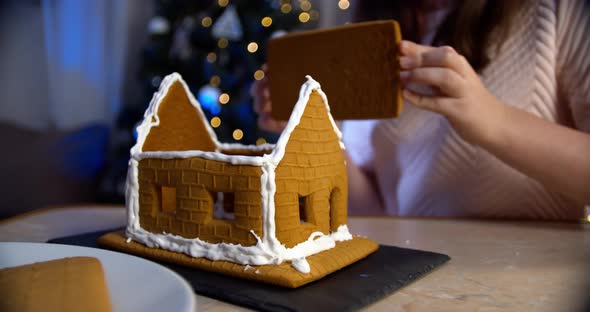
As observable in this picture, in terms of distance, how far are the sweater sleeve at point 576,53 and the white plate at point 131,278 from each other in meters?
0.99

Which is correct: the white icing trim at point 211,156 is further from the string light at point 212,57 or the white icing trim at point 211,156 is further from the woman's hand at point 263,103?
the string light at point 212,57

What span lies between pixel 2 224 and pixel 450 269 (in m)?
0.78

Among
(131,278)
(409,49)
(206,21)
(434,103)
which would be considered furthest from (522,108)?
(206,21)

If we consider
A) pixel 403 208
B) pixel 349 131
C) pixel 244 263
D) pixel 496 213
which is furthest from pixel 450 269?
pixel 349 131

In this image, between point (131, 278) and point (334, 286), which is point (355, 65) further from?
point (131, 278)

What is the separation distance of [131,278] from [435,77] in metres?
0.58

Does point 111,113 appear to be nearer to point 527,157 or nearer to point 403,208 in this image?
point 403,208

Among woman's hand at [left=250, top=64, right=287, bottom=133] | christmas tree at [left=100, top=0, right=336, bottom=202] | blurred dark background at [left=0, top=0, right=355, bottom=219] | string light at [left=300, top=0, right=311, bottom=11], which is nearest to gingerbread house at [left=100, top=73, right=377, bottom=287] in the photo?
woman's hand at [left=250, top=64, right=287, bottom=133]

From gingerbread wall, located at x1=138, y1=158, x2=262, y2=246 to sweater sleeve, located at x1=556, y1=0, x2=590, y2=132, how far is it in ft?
2.73

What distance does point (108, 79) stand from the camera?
2.91m

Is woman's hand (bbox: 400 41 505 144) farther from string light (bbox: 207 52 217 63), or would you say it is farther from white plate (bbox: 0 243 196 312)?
string light (bbox: 207 52 217 63)

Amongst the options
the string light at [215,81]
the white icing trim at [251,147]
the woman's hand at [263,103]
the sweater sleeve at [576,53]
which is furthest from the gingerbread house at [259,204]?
the string light at [215,81]

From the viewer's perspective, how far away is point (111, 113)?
2.91 metres

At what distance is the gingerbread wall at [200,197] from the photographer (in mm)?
518
